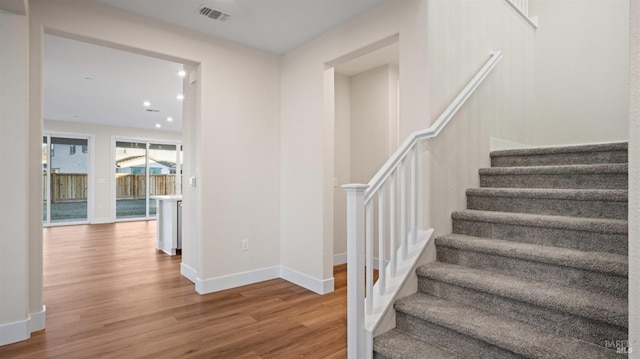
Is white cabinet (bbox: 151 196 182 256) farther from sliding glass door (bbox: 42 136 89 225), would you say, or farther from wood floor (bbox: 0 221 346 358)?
sliding glass door (bbox: 42 136 89 225)

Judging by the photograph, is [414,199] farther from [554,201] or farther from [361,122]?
[361,122]

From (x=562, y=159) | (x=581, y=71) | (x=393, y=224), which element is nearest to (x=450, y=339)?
(x=393, y=224)

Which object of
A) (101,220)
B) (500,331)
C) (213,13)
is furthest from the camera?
(101,220)

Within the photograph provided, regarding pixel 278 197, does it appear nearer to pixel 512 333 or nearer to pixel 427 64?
pixel 427 64

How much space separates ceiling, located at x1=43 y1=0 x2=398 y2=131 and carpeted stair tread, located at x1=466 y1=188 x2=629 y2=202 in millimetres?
1812

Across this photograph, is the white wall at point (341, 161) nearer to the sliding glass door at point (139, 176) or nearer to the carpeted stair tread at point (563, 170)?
the carpeted stair tread at point (563, 170)

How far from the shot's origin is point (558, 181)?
2.38 meters

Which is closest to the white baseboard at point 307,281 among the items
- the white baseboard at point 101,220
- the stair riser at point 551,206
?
the stair riser at point 551,206

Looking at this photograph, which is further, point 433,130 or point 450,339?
point 433,130

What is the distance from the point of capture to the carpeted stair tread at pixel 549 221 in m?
1.78

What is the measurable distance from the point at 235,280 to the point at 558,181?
3.07 metres

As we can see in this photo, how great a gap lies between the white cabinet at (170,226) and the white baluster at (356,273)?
3.84m

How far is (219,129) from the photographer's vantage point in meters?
3.38

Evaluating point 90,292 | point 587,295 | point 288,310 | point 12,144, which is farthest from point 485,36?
point 90,292
